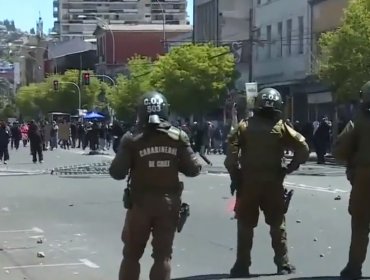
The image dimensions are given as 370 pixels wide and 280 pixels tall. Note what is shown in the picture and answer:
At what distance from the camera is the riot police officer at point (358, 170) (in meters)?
9.70

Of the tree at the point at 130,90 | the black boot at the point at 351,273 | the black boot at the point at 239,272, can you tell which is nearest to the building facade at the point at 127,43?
the tree at the point at 130,90

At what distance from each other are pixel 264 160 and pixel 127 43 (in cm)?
11205

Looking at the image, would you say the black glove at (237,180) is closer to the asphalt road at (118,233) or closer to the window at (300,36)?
the asphalt road at (118,233)

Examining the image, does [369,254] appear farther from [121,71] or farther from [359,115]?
[121,71]

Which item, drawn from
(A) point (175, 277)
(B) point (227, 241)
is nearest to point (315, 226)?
(B) point (227, 241)

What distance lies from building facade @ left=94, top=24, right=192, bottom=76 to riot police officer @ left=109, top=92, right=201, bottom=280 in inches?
4326

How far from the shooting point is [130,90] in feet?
274

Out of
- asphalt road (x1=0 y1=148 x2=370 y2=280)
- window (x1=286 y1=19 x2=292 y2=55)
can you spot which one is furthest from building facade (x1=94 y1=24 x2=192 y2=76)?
asphalt road (x1=0 y1=148 x2=370 y2=280)

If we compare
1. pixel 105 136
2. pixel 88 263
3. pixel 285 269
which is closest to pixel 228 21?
pixel 105 136

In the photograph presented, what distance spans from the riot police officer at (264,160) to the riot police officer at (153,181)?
1768 mm

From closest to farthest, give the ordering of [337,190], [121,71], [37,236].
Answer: [37,236] → [337,190] → [121,71]

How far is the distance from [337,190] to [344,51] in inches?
748

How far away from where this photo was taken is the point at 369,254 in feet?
40.1

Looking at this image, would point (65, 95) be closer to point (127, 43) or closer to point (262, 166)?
point (127, 43)
